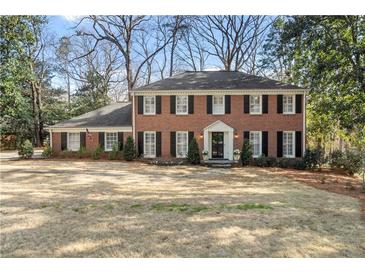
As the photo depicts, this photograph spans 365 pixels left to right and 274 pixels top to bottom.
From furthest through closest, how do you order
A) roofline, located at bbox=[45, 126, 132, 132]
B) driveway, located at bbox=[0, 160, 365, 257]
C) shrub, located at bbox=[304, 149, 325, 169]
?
roofline, located at bbox=[45, 126, 132, 132], shrub, located at bbox=[304, 149, 325, 169], driveway, located at bbox=[0, 160, 365, 257]

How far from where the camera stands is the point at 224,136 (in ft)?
57.5

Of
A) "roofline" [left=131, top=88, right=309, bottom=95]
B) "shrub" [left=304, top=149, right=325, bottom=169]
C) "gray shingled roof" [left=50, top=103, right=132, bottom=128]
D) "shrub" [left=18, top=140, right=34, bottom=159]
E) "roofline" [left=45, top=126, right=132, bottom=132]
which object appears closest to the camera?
"shrub" [left=304, top=149, right=325, bottom=169]

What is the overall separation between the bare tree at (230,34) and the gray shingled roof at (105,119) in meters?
11.6

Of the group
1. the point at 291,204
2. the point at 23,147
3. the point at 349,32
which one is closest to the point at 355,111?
the point at 349,32

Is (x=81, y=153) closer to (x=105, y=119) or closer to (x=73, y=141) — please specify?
(x=73, y=141)

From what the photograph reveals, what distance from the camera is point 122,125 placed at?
18.7 meters

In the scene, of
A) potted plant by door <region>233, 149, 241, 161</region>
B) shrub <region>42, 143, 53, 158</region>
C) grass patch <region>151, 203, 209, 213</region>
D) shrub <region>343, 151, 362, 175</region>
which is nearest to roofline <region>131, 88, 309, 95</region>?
potted plant by door <region>233, 149, 241, 161</region>

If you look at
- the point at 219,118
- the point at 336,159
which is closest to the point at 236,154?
the point at 219,118

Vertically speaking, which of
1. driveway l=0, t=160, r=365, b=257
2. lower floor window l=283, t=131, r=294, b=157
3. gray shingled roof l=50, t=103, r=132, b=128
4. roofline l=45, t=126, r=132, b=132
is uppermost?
gray shingled roof l=50, t=103, r=132, b=128

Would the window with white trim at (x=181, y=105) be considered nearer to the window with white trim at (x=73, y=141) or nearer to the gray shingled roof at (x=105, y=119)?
the gray shingled roof at (x=105, y=119)

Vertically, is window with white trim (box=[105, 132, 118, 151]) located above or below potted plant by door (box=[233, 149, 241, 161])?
above

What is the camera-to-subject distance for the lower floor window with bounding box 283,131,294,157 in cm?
1722

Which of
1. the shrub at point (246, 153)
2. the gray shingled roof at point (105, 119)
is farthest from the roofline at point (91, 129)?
the shrub at point (246, 153)

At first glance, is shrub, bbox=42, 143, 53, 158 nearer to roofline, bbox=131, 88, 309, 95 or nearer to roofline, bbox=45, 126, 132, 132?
roofline, bbox=45, 126, 132, 132
